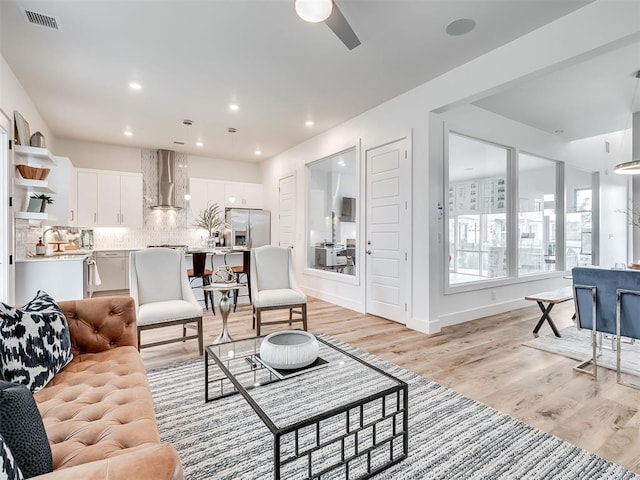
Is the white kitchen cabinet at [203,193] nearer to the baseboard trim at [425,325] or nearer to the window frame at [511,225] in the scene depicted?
the window frame at [511,225]

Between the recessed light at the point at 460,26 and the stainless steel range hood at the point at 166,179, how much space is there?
234 inches

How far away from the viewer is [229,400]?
88.0 inches

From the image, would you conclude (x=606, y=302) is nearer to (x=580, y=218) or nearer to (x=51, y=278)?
(x=580, y=218)

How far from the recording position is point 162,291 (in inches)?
126

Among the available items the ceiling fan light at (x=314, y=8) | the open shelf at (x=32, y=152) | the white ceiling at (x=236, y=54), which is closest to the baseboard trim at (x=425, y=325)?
the white ceiling at (x=236, y=54)

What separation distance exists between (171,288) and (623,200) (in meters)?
9.28

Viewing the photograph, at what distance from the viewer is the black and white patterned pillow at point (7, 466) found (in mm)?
682

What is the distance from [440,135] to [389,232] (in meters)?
1.34

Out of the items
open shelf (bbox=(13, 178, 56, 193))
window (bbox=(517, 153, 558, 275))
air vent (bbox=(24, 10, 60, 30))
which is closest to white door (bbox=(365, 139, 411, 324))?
window (bbox=(517, 153, 558, 275))

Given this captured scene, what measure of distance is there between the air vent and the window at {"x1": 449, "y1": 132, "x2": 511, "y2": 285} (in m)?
4.44

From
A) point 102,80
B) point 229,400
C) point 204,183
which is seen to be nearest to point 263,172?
point 204,183

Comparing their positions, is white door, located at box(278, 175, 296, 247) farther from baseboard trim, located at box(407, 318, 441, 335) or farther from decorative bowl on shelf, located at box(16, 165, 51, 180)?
decorative bowl on shelf, located at box(16, 165, 51, 180)

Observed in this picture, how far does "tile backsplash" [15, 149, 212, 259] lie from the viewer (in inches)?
260

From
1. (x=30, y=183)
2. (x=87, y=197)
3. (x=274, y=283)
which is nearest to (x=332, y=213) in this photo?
(x=274, y=283)
